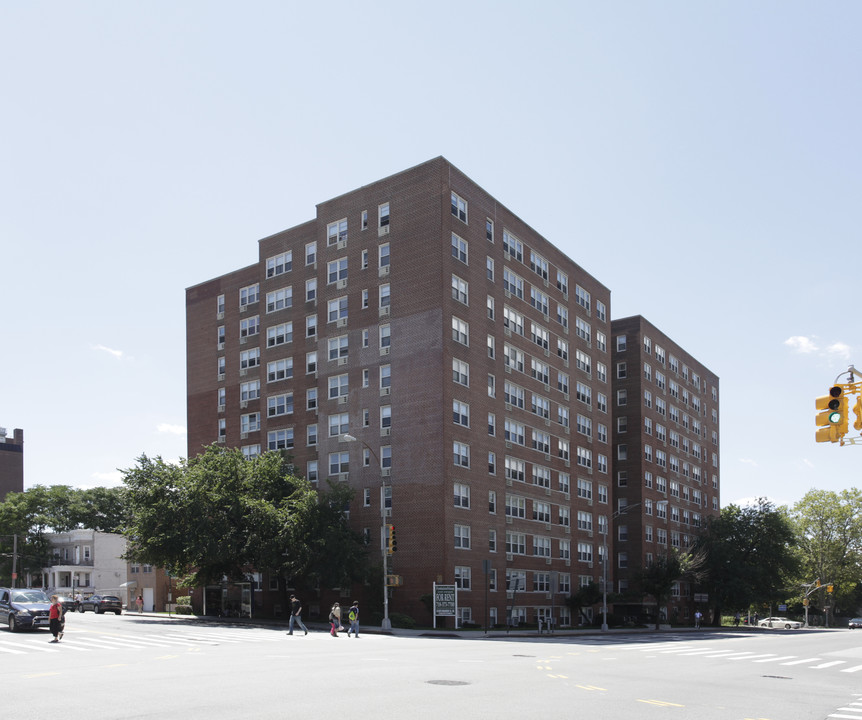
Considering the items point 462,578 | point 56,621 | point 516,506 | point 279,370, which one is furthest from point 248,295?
point 56,621

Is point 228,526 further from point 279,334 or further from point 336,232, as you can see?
point 336,232

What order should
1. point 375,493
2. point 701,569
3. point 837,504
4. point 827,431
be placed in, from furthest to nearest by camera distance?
point 837,504 < point 701,569 < point 375,493 < point 827,431

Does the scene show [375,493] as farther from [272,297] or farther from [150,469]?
[272,297]

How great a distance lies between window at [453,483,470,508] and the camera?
58031mm

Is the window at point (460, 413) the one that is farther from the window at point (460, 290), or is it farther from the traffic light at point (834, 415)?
the traffic light at point (834, 415)

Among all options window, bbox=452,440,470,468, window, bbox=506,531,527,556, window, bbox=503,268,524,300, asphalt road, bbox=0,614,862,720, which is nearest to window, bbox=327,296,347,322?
window, bbox=503,268,524,300

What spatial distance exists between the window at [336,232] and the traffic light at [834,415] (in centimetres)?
5170

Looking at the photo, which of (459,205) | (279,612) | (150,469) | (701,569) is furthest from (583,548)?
(150,469)

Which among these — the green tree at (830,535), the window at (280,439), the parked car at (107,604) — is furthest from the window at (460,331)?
the green tree at (830,535)

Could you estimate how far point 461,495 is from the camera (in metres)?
58.6

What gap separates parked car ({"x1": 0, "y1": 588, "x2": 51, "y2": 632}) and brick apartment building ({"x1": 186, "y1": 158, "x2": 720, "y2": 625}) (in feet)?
70.2

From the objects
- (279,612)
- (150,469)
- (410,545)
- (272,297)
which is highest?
(272,297)

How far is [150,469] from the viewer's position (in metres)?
55.9

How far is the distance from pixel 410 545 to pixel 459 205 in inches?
981
